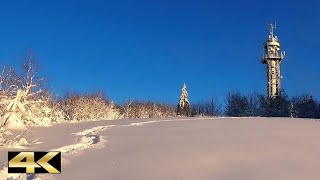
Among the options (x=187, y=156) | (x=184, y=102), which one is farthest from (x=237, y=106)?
(x=187, y=156)

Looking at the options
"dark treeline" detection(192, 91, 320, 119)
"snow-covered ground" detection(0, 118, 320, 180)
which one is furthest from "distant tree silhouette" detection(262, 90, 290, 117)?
"snow-covered ground" detection(0, 118, 320, 180)

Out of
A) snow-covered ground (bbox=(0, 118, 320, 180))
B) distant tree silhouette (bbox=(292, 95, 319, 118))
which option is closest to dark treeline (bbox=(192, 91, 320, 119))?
distant tree silhouette (bbox=(292, 95, 319, 118))

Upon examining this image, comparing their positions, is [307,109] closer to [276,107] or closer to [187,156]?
[276,107]

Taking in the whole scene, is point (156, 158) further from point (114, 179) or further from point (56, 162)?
point (56, 162)

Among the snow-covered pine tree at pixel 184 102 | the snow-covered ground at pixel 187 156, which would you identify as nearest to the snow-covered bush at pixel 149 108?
the snow-covered pine tree at pixel 184 102

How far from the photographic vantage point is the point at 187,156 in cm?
1133

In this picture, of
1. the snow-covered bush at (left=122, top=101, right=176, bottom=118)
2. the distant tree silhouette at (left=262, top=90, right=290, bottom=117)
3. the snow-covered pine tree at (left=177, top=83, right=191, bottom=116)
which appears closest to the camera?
the distant tree silhouette at (left=262, top=90, right=290, bottom=117)

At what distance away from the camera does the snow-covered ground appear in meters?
9.53

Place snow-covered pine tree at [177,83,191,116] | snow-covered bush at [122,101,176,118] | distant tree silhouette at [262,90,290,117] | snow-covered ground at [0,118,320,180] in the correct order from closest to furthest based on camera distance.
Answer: snow-covered ground at [0,118,320,180] → distant tree silhouette at [262,90,290,117] → snow-covered pine tree at [177,83,191,116] → snow-covered bush at [122,101,176,118]

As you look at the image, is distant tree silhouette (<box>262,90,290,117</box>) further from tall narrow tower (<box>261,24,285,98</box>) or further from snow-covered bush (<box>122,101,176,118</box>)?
snow-covered bush (<box>122,101,176,118</box>)

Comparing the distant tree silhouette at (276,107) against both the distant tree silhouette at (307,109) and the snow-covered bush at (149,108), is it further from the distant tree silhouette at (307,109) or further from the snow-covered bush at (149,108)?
the snow-covered bush at (149,108)

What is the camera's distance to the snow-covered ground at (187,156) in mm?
9525

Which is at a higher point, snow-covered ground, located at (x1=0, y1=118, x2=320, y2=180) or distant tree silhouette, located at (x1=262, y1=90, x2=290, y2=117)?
distant tree silhouette, located at (x1=262, y1=90, x2=290, y2=117)

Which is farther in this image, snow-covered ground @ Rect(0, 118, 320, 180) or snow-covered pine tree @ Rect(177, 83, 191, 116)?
snow-covered pine tree @ Rect(177, 83, 191, 116)
